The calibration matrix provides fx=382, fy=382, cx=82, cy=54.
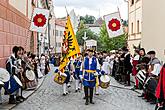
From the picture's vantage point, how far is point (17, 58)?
1270cm

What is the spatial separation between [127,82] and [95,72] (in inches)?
278

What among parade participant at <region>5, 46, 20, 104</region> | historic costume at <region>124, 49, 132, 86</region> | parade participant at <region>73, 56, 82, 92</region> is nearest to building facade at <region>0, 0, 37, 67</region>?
parade participant at <region>73, 56, 82, 92</region>

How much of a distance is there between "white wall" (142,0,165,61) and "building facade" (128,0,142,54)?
1333cm

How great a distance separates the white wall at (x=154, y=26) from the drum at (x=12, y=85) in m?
9.71

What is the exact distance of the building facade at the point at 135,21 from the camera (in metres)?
36.9

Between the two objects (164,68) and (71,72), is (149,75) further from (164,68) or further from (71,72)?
(164,68)

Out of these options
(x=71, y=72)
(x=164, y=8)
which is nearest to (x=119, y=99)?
(x=71, y=72)

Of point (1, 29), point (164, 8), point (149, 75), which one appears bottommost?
point (149, 75)

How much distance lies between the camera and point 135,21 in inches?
1547

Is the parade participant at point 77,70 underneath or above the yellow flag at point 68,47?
underneath

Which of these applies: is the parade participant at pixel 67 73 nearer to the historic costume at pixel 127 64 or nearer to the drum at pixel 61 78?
the drum at pixel 61 78

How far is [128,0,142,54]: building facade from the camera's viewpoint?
36938 millimetres

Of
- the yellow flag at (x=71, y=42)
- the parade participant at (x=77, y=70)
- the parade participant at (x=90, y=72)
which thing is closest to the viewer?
the parade participant at (x=90, y=72)

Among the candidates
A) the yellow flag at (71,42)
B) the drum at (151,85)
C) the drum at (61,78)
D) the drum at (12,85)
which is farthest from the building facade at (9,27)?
the drum at (151,85)
